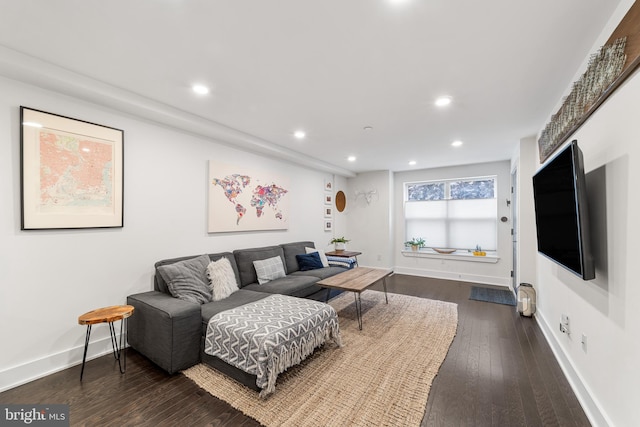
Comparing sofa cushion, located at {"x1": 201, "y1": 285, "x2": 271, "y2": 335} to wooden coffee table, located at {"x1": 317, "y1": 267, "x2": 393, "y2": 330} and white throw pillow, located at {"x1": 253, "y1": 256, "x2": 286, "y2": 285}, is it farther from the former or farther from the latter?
wooden coffee table, located at {"x1": 317, "y1": 267, "x2": 393, "y2": 330}

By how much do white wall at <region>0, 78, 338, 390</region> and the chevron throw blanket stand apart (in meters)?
1.21

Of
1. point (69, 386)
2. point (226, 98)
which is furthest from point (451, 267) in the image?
point (69, 386)

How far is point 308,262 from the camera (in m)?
4.48

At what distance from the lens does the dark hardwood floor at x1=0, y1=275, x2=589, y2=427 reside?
174 centimetres

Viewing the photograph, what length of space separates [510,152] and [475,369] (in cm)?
379

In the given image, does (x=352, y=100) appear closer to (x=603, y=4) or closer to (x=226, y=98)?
(x=226, y=98)

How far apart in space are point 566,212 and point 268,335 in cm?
230

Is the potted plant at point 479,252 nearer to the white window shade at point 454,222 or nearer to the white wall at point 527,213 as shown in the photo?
the white window shade at point 454,222

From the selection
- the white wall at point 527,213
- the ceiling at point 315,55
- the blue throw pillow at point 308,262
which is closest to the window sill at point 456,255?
the white wall at point 527,213

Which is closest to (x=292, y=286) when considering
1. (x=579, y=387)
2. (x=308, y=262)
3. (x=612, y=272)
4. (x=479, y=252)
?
(x=308, y=262)

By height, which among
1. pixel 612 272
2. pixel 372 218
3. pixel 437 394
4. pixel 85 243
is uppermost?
pixel 372 218

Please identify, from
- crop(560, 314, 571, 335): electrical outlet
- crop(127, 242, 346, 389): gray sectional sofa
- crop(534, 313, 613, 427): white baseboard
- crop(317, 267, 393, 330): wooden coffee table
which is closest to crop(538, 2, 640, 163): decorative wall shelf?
crop(560, 314, 571, 335): electrical outlet

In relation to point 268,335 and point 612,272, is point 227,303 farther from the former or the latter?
point 612,272

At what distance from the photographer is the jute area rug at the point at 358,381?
1.77 meters
